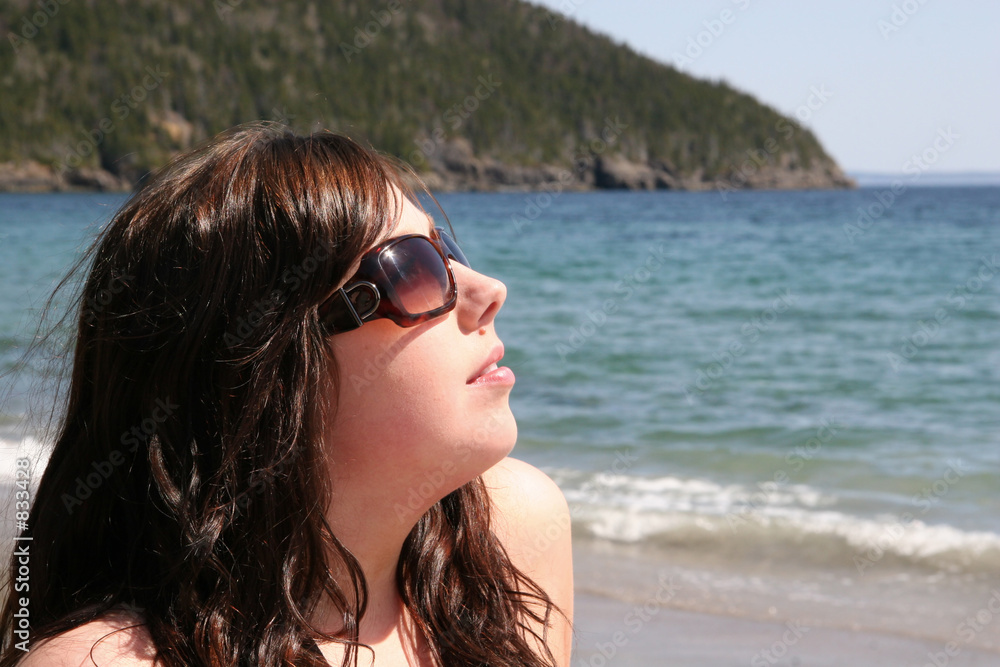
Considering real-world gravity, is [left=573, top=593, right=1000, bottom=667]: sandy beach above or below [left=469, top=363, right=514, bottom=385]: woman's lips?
below

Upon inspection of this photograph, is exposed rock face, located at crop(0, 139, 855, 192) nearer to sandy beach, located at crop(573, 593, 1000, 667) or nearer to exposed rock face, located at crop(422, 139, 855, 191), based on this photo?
exposed rock face, located at crop(422, 139, 855, 191)

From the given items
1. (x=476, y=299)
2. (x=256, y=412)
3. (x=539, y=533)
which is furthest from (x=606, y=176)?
(x=256, y=412)

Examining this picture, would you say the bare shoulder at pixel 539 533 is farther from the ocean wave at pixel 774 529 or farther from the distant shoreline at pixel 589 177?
the distant shoreline at pixel 589 177

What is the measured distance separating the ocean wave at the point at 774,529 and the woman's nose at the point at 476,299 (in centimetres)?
378

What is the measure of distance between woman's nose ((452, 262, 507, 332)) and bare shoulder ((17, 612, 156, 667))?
2.16 ft

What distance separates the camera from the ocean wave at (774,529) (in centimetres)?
470

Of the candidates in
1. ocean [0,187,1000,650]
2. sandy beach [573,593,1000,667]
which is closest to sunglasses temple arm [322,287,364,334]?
ocean [0,187,1000,650]

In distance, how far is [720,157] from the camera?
86688mm

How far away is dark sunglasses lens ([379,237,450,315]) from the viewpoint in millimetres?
1336

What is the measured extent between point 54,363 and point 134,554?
53 centimetres

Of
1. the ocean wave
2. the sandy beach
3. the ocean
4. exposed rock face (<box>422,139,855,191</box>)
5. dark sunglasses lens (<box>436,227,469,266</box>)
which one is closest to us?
dark sunglasses lens (<box>436,227,469,266</box>)

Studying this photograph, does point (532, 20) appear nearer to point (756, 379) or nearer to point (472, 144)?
point (472, 144)

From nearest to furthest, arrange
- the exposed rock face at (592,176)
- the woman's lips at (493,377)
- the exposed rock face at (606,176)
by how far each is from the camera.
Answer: the woman's lips at (493,377)
the exposed rock face at (592,176)
the exposed rock face at (606,176)

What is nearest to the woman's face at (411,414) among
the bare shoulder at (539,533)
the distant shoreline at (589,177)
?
the bare shoulder at (539,533)
